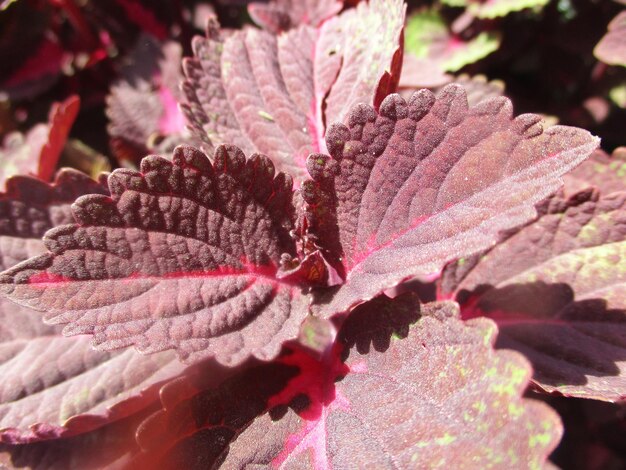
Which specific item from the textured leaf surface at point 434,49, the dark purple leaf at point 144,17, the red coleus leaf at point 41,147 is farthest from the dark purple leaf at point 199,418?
the dark purple leaf at point 144,17

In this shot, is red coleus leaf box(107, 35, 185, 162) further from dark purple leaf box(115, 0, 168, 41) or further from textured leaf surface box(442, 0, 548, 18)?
textured leaf surface box(442, 0, 548, 18)

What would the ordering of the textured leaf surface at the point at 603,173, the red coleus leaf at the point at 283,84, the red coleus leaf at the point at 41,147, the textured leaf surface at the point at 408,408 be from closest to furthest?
the textured leaf surface at the point at 408,408 < the red coleus leaf at the point at 283,84 < the textured leaf surface at the point at 603,173 < the red coleus leaf at the point at 41,147

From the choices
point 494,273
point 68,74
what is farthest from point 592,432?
point 68,74

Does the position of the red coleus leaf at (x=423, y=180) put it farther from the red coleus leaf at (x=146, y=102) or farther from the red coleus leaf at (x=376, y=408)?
the red coleus leaf at (x=146, y=102)

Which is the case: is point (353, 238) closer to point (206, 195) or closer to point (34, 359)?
point (206, 195)

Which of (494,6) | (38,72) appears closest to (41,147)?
(38,72)

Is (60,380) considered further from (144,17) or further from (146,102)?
(144,17)

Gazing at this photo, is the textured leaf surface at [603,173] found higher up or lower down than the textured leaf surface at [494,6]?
lower down

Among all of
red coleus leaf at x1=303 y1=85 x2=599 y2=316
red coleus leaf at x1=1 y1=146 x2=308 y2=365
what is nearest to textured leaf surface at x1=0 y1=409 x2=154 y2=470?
red coleus leaf at x1=1 y1=146 x2=308 y2=365
